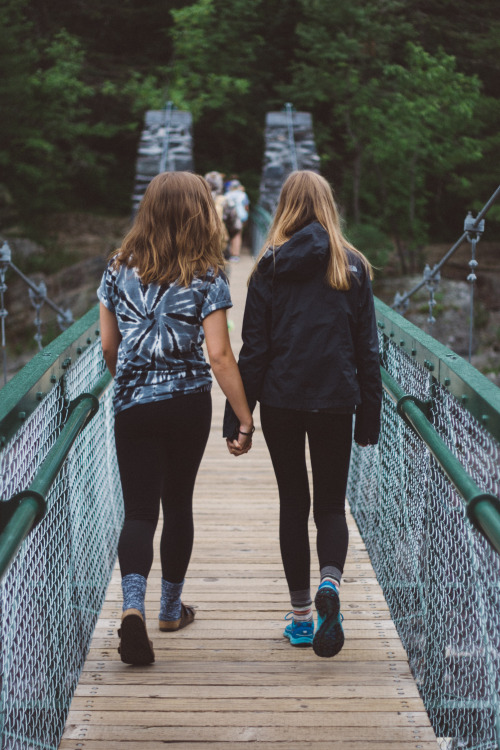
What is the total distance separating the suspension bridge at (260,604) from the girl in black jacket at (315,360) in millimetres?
213

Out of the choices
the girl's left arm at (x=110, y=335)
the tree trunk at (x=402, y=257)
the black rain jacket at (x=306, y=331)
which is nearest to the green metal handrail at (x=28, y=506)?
→ the girl's left arm at (x=110, y=335)

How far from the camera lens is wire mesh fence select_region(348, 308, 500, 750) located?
2096mm

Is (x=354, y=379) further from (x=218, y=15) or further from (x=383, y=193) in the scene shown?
(x=218, y=15)

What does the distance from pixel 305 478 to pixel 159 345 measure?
0.64 metres

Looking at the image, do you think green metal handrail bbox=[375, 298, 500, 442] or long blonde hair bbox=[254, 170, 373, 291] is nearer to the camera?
green metal handrail bbox=[375, 298, 500, 442]

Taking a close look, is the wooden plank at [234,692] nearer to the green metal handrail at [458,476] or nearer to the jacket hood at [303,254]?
the green metal handrail at [458,476]

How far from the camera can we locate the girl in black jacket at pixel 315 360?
2.47m

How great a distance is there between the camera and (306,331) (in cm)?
248

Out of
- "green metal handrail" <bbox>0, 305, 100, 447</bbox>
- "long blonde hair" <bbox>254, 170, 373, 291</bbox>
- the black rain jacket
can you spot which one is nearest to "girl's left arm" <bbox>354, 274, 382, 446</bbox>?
the black rain jacket

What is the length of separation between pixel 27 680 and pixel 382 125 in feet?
59.1

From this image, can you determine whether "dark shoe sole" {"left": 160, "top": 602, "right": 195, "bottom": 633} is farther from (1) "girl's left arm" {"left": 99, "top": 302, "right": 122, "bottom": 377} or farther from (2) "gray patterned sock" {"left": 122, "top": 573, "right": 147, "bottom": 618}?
(1) "girl's left arm" {"left": 99, "top": 302, "right": 122, "bottom": 377}

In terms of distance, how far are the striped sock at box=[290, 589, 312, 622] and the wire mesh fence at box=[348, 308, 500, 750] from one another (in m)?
0.39

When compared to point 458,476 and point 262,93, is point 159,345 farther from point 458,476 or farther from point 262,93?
point 262,93

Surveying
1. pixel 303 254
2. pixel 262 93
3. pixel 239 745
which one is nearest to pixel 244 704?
pixel 239 745
